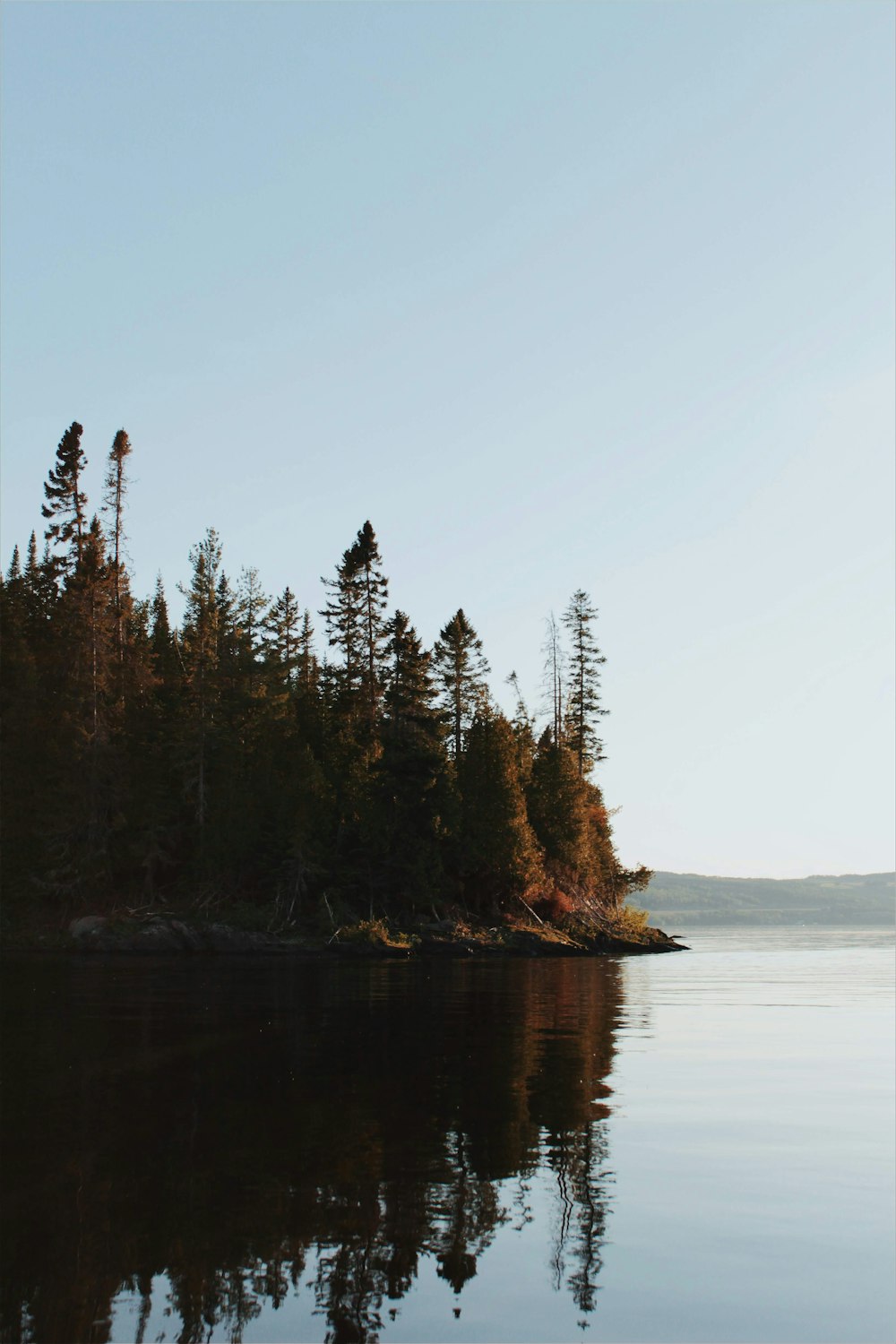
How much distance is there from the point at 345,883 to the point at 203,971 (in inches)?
1075

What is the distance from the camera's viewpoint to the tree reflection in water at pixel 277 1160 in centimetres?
818

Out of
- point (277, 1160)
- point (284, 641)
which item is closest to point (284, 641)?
point (284, 641)

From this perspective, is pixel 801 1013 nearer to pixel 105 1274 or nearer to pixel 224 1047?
pixel 224 1047

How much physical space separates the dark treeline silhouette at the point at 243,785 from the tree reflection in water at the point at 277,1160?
1809 inches

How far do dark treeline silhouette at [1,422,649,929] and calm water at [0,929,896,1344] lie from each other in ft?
155

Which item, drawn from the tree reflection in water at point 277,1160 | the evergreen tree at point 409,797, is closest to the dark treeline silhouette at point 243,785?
the evergreen tree at point 409,797

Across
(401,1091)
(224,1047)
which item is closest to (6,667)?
(224,1047)

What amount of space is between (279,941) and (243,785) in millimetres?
14490

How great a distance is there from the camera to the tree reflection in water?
8.18 meters

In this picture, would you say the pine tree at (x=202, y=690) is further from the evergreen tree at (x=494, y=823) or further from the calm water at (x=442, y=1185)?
the calm water at (x=442, y=1185)

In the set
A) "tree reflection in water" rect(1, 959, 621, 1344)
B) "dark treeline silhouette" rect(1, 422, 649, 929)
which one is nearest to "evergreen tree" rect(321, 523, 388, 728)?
"dark treeline silhouette" rect(1, 422, 649, 929)

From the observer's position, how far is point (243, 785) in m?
74.7

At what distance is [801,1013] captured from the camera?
29.7m

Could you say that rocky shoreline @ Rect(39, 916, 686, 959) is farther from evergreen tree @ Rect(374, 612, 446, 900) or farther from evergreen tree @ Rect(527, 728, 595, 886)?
evergreen tree @ Rect(527, 728, 595, 886)
